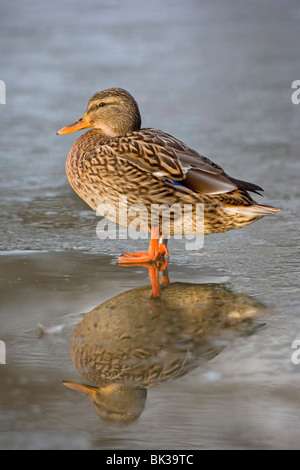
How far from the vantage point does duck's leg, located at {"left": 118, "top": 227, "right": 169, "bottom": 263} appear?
3980 mm

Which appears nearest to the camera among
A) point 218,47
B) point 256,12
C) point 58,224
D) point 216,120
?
point 58,224

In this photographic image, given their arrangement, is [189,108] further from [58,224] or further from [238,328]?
[238,328]

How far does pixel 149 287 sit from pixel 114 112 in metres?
1.31

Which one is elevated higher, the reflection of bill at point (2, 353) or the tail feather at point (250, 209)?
the tail feather at point (250, 209)

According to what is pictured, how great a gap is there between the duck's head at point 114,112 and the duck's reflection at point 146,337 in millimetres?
1254

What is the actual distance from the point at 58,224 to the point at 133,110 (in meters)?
0.85

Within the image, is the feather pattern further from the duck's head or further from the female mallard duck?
the duck's head

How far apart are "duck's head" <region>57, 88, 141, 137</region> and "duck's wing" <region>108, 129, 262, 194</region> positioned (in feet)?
1.06

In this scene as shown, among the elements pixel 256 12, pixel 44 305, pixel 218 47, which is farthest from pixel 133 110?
pixel 256 12

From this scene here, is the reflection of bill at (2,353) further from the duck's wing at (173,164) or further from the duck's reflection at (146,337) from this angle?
the duck's wing at (173,164)

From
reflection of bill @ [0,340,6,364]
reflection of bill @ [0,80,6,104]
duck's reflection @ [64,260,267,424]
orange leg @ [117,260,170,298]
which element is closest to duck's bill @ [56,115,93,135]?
orange leg @ [117,260,170,298]

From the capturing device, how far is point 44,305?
3.33 meters

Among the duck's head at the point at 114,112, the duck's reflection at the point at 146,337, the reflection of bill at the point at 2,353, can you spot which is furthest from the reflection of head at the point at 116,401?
the duck's head at the point at 114,112

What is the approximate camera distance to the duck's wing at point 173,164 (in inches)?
158
